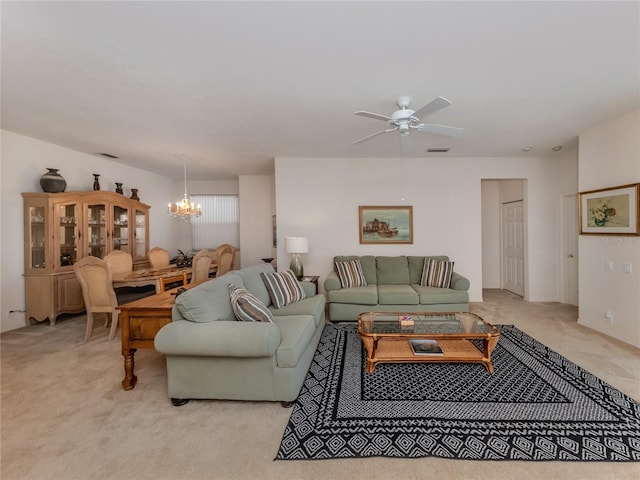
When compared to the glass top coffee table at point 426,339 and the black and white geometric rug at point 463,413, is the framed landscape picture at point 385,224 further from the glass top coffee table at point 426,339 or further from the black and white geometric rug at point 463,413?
the black and white geometric rug at point 463,413

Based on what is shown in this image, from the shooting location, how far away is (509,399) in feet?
7.48

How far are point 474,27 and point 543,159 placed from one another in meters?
4.61

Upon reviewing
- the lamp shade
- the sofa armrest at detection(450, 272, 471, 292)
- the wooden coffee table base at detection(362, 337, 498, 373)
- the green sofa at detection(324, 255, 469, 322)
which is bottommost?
the wooden coffee table base at detection(362, 337, 498, 373)

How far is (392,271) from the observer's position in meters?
4.91

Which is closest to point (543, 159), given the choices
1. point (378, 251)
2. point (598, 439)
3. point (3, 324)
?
point (378, 251)

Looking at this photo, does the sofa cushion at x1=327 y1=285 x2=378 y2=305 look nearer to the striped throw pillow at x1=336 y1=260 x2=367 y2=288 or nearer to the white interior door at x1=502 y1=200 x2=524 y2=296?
the striped throw pillow at x1=336 y1=260 x2=367 y2=288

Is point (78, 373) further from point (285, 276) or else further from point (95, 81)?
point (95, 81)

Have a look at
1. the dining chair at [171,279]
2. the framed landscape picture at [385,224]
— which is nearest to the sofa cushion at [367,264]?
the framed landscape picture at [385,224]

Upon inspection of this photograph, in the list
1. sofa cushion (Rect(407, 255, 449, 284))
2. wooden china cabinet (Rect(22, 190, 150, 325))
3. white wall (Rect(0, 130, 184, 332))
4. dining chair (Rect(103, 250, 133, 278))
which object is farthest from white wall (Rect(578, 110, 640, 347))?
white wall (Rect(0, 130, 184, 332))

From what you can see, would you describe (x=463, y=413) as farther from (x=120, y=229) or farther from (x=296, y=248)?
(x=120, y=229)

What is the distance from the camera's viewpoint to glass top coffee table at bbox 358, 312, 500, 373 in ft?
8.74

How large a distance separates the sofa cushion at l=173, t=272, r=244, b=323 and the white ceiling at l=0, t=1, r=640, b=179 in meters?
1.82

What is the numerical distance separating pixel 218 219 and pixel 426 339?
19.4ft

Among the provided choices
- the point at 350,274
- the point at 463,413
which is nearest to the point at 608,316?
the point at 463,413
